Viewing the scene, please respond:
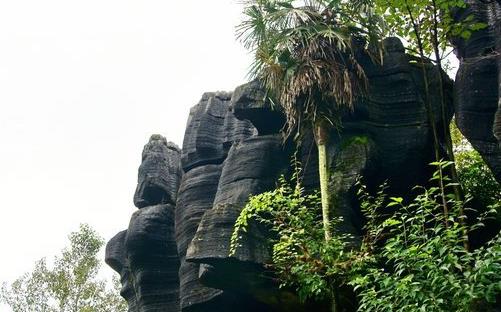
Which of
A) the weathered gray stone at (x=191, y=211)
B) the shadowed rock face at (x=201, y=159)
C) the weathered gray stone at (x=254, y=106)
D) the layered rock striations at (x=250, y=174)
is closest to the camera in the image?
the layered rock striations at (x=250, y=174)

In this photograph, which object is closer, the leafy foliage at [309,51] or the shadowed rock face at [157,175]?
the leafy foliage at [309,51]

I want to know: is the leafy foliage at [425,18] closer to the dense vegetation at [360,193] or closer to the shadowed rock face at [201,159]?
the dense vegetation at [360,193]

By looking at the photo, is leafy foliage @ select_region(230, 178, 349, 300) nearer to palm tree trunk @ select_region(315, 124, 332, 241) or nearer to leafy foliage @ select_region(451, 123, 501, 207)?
palm tree trunk @ select_region(315, 124, 332, 241)

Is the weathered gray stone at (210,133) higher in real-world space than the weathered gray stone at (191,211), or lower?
higher

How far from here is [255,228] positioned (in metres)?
15.0

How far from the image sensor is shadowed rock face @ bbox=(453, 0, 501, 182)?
15484 mm

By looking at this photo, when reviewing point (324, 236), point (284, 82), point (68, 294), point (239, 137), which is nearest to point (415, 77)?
point (284, 82)

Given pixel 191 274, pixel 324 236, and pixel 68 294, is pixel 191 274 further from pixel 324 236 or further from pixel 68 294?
pixel 68 294

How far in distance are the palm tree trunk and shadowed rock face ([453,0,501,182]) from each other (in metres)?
3.40

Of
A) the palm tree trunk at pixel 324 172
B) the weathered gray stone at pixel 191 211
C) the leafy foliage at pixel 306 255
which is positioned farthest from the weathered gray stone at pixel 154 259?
the leafy foliage at pixel 306 255

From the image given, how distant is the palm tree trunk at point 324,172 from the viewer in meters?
13.5

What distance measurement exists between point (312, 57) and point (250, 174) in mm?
3178

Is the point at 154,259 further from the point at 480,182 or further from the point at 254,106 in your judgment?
the point at 480,182

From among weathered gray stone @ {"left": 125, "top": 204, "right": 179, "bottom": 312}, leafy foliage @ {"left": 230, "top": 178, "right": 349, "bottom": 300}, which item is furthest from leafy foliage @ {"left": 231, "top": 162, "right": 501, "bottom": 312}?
weathered gray stone @ {"left": 125, "top": 204, "right": 179, "bottom": 312}
